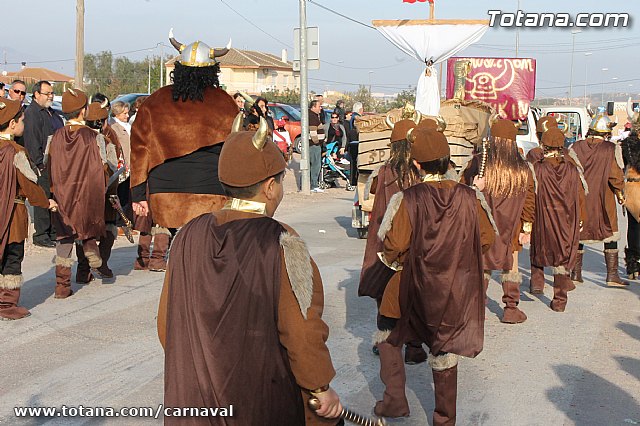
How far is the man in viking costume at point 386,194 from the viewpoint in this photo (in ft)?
21.0

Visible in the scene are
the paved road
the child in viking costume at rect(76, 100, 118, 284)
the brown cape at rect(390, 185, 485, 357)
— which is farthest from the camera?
the child in viking costume at rect(76, 100, 118, 284)

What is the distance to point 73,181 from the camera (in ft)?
29.6

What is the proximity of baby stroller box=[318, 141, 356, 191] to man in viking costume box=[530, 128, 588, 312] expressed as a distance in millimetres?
13164

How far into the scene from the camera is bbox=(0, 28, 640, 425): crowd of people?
3.34 meters

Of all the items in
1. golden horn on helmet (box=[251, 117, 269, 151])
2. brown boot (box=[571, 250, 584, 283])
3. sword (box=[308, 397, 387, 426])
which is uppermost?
golden horn on helmet (box=[251, 117, 269, 151])

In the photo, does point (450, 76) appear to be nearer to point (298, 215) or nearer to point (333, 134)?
point (333, 134)

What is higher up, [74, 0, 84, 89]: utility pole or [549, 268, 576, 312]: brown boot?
[74, 0, 84, 89]: utility pole

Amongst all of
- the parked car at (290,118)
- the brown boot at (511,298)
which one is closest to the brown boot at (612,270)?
the brown boot at (511,298)

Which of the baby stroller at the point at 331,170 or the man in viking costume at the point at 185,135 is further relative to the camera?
the baby stroller at the point at 331,170

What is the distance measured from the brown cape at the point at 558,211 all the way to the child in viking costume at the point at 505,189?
0.92 meters

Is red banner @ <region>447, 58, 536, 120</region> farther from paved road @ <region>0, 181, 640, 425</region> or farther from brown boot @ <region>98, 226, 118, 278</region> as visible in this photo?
brown boot @ <region>98, 226, 118, 278</region>

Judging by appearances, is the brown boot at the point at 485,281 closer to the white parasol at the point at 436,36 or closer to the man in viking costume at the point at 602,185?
the man in viking costume at the point at 602,185

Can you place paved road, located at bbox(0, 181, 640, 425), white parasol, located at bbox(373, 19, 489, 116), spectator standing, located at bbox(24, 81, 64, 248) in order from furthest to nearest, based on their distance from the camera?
white parasol, located at bbox(373, 19, 489, 116), spectator standing, located at bbox(24, 81, 64, 248), paved road, located at bbox(0, 181, 640, 425)

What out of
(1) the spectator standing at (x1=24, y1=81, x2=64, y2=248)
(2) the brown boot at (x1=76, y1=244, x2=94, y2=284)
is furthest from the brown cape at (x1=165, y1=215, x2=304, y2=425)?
(1) the spectator standing at (x1=24, y1=81, x2=64, y2=248)
